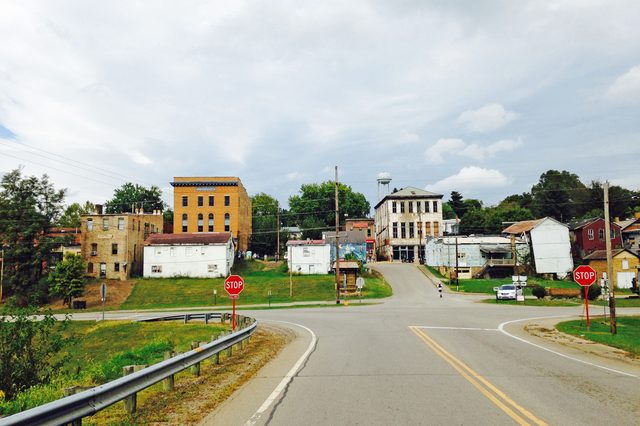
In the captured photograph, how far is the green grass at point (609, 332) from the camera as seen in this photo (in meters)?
17.2

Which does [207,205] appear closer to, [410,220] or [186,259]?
[186,259]

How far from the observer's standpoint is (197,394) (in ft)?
29.6

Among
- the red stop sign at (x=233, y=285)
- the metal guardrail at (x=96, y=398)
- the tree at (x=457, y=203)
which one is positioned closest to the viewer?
the metal guardrail at (x=96, y=398)

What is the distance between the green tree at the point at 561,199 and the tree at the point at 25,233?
315 ft

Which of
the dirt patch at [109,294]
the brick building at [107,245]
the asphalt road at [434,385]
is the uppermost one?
the brick building at [107,245]

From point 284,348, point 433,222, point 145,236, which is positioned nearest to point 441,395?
point 284,348

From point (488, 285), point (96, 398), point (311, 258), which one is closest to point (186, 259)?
point (311, 258)

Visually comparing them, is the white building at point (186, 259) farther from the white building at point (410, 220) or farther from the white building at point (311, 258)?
the white building at point (410, 220)

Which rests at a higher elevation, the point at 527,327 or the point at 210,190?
the point at 210,190

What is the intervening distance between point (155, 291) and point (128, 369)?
5385cm

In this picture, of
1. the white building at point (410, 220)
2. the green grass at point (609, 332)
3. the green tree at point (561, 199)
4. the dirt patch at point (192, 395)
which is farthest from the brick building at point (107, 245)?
the green tree at point (561, 199)

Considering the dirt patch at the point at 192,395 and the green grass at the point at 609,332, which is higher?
the dirt patch at the point at 192,395

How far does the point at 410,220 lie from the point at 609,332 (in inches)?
2717

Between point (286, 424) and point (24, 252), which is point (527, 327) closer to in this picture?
point (286, 424)
